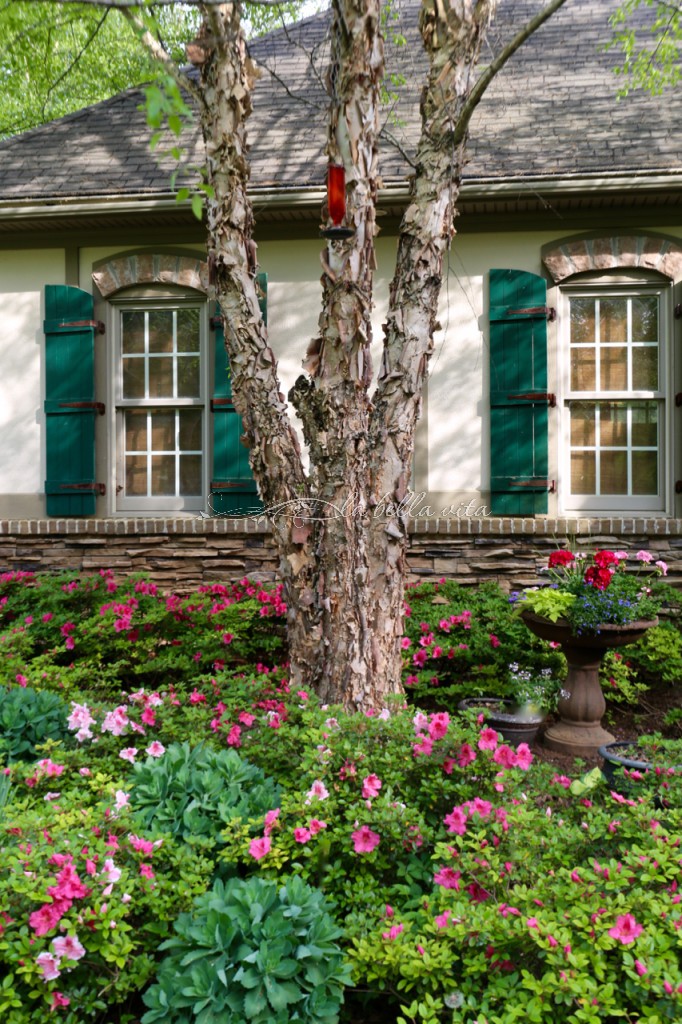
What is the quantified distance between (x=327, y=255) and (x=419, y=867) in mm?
2237

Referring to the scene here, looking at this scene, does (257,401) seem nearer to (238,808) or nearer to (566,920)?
(238,808)

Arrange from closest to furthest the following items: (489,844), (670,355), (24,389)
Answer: (489,844) → (670,355) → (24,389)

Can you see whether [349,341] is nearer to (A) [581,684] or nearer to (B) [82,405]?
(A) [581,684]

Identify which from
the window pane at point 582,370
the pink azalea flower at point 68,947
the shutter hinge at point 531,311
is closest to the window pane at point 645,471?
the window pane at point 582,370

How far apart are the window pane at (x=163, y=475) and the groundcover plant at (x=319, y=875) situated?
11.2 feet

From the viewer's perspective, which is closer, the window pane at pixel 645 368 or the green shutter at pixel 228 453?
the window pane at pixel 645 368

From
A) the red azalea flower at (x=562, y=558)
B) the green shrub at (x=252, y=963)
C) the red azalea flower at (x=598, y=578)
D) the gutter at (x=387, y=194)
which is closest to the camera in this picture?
the green shrub at (x=252, y=963)

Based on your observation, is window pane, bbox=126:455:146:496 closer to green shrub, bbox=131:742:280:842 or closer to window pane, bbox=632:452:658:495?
window pane, bbox=632:452:658:495

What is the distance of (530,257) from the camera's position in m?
5.85

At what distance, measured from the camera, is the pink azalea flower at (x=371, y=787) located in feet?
7.07

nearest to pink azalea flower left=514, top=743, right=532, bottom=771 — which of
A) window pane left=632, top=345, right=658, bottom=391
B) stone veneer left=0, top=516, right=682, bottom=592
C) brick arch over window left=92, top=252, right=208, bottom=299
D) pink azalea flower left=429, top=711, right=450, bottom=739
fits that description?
pink azalea flower left=429, top=711, right=450, bottom=739

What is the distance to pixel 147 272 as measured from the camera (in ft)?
20.0

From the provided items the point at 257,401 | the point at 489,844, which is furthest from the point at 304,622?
the point at 489,844

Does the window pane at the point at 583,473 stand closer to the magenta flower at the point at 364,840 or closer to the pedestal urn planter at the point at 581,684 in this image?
the pedestal urn planter at the point at 581,684
